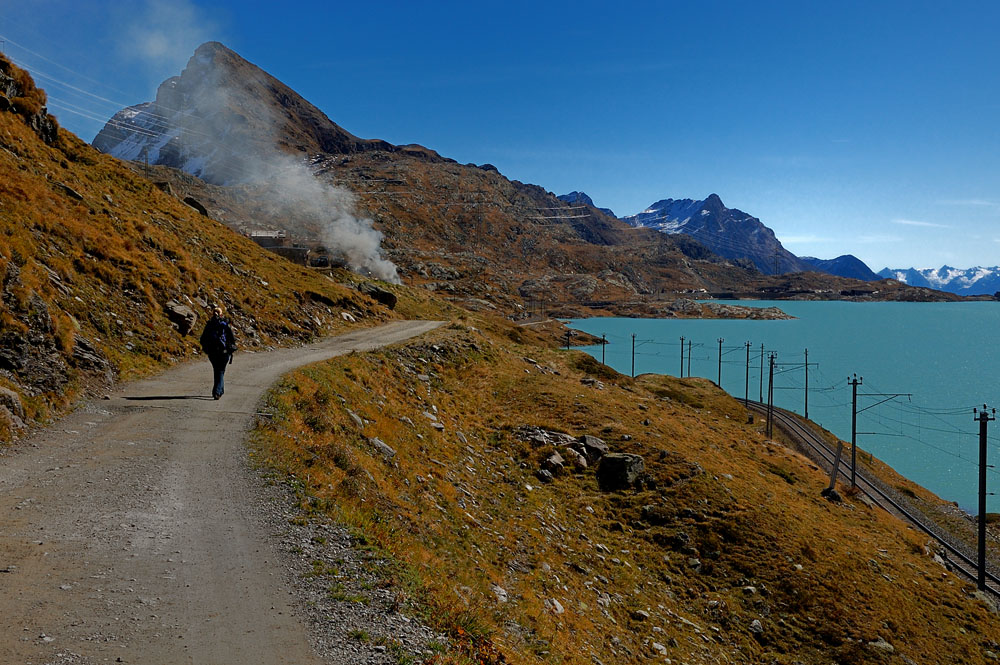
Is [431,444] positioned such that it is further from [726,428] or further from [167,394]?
[726,428]

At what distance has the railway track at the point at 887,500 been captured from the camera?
3617cm

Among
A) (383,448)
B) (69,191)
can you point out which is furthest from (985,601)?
(69,191)

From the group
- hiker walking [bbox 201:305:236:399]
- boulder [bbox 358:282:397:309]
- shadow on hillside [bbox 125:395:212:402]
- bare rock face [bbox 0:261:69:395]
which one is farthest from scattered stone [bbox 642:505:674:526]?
boulder [bbox 358:282:397:309]

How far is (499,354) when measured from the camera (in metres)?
42.7

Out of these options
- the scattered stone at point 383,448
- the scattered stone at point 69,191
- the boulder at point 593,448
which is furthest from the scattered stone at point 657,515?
the scattered stone at point 69,191

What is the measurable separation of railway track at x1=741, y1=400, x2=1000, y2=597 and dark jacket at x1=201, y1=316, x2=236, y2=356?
42931mm

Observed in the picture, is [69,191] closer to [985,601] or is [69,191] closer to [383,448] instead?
[383,448]

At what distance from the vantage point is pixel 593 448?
27.5m

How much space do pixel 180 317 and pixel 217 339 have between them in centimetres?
780

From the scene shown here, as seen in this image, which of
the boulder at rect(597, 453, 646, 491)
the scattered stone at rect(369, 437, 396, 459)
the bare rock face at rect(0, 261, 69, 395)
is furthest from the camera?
the boulder at rect(597, 453, 646, 491)

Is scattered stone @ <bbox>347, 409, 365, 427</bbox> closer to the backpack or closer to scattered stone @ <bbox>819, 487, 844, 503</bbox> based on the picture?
the backpack

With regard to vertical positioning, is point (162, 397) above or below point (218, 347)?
below

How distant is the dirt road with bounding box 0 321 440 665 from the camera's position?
19.6 ft

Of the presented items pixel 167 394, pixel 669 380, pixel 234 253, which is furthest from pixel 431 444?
pixel 669 380
